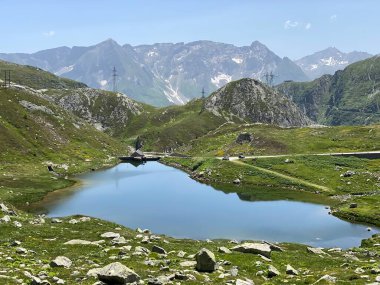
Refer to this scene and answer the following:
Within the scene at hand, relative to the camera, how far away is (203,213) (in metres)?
95.8

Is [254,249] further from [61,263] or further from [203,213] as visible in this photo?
[203,213]

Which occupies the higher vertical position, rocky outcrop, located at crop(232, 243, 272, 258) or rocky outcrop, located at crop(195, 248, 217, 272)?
rocky outcrop, located at crop(195, 248, 217, 272)

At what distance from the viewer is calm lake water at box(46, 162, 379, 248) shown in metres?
78.0

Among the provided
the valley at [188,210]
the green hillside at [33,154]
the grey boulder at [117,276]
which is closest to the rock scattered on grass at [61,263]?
the valley at [188,210]

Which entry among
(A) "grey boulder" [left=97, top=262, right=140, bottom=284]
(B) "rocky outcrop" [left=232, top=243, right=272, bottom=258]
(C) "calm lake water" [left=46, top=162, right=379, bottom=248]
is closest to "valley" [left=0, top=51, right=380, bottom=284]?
(B) "rocky outcrop" [left=232, top=243, right=272, bottom=258]

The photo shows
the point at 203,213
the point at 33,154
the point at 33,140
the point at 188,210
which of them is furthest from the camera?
the point at 33,140

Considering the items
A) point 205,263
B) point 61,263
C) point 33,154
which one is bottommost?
point 33,154

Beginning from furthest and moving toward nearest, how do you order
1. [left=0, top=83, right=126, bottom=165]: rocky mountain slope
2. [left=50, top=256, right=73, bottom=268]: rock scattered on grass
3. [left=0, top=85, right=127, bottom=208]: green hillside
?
[left=0, top=83, right=126, bottom=165]: rocky mountain slope → [left=0, top=85, right=127, bottom=208]: green hillside → [left=50, top=256, right=73, bottom=268]: rock scattered on grass

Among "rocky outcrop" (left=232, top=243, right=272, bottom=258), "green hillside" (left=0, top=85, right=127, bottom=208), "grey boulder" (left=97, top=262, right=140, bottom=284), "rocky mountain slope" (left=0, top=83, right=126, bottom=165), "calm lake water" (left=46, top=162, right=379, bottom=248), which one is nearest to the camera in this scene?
"grey boulder" (left=97, top=262, right=140, bottom=284)

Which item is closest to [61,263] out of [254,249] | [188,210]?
[254,249]

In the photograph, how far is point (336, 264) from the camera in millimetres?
44062

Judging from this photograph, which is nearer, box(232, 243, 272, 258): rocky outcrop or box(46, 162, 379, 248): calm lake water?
box(232, 243, 272, 258): rocky outcrop

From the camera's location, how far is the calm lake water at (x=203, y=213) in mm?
78000

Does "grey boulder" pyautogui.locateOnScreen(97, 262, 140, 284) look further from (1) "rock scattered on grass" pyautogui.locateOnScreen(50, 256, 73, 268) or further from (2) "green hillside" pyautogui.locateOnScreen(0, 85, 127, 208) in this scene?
(2) "green hillside" pyautogui.locateOnScreen(0, 85, 127, 208)
